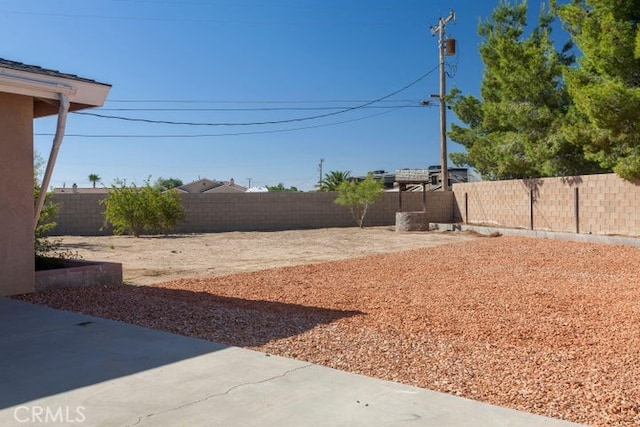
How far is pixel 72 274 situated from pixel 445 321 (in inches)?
234

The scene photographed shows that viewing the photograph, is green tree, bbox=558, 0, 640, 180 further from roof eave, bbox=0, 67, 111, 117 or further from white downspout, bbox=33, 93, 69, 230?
white downspout, bbox=33, 93, 69, 230

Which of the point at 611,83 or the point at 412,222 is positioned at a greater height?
the point at 611,83

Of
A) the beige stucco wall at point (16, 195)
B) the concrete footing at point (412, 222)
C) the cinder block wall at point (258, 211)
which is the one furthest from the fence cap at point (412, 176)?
the beige stucco wall at point (16, 195)

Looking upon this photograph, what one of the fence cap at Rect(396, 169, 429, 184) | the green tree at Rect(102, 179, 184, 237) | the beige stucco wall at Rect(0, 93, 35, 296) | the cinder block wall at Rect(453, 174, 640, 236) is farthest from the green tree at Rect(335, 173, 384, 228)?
the beige stucco wall at Rect(0, 93, 35, 296)

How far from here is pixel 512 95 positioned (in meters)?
22.5

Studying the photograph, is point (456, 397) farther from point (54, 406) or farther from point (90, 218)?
point (90, 218)

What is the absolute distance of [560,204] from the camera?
2056 cm

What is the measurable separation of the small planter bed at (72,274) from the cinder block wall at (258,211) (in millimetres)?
15706

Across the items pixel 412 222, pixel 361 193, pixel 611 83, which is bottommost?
pixel 412 222

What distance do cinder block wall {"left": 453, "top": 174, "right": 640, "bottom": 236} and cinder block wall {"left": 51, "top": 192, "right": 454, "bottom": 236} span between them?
11.0 feet

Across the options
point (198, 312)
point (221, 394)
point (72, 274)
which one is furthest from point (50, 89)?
point (221, 394)

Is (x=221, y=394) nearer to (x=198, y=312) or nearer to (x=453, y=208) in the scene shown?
(x=198, y=312)

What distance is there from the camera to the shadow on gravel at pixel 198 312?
6160mm

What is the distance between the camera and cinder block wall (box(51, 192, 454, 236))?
2495 cm
